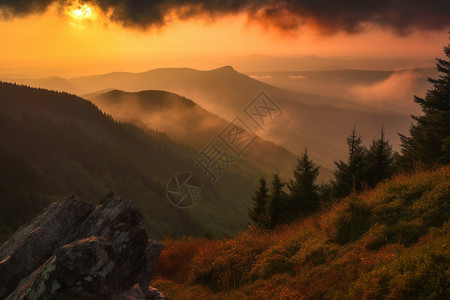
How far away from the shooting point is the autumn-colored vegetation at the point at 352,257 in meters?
7.73

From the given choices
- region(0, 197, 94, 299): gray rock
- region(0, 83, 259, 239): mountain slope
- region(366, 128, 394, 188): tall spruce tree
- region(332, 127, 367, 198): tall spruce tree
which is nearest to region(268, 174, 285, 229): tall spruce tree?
region(332, 127, 367, 198): tall spruce tree

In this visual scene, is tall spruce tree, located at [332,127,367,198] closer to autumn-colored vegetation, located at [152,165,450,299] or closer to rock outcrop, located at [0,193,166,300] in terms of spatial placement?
autumn-colored vegetation, located at [152,165,450,299]

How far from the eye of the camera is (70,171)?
473ft

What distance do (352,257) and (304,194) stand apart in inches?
622

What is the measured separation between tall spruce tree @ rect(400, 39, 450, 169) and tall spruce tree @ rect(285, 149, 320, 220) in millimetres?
7621

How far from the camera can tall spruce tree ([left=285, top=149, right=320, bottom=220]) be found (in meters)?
26.1

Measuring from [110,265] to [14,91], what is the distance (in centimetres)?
23696

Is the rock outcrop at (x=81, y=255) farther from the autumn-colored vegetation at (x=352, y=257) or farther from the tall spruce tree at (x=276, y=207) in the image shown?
the tall spruce tree at (x=276, y=207)

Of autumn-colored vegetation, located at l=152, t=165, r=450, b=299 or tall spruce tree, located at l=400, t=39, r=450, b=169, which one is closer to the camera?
autumn-colored vegetation, located at l=152, t=165, r=450, b=299

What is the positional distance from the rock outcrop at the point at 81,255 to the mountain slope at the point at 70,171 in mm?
100277

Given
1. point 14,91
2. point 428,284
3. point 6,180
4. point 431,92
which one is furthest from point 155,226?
point 14,91

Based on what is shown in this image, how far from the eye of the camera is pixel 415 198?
1238cm

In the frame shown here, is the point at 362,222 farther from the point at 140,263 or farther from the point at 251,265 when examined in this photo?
the point at 140,263

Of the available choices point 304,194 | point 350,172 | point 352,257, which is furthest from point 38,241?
point 350,172
